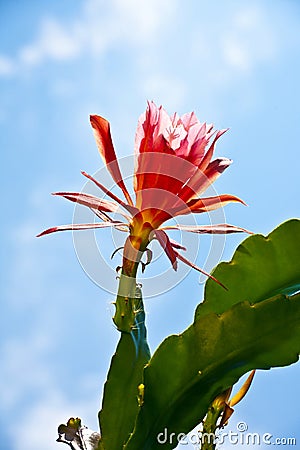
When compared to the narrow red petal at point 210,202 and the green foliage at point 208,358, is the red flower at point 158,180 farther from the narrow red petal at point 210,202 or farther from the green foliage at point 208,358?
the green foliage at point 208,358

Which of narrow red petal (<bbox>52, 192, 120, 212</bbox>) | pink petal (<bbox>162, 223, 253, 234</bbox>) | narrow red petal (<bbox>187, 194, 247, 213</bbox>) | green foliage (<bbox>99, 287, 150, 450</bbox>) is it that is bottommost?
green foliage (<bbox>99, 287, 150, 450</bbox>)

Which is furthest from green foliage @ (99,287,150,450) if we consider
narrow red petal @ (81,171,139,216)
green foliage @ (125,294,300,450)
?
narrow red petal @ (81,171,139,216)

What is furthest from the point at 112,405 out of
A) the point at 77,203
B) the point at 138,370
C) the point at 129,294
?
the point at 77,203

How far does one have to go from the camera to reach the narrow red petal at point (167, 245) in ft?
2.25

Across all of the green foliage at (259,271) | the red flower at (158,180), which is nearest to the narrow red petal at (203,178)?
the red flower at (158,180)

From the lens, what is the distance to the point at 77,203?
28.9 inches

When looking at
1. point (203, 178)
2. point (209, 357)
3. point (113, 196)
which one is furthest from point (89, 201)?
point (209, 357)

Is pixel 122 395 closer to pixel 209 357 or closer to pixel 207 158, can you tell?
pixel 209 357

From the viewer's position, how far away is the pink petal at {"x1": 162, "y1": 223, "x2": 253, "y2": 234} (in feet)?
2.44

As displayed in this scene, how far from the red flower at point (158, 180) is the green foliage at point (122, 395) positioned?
0.43 ft

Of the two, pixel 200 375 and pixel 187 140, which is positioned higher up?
pixel 187 140

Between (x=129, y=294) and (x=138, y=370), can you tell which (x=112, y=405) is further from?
(x=129, y=294)

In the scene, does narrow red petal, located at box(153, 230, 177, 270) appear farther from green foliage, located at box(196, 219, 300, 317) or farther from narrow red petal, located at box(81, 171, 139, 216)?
green foliage, located at box(196, 219, 300, 317)

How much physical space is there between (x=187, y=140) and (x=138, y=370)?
0.34 metres
